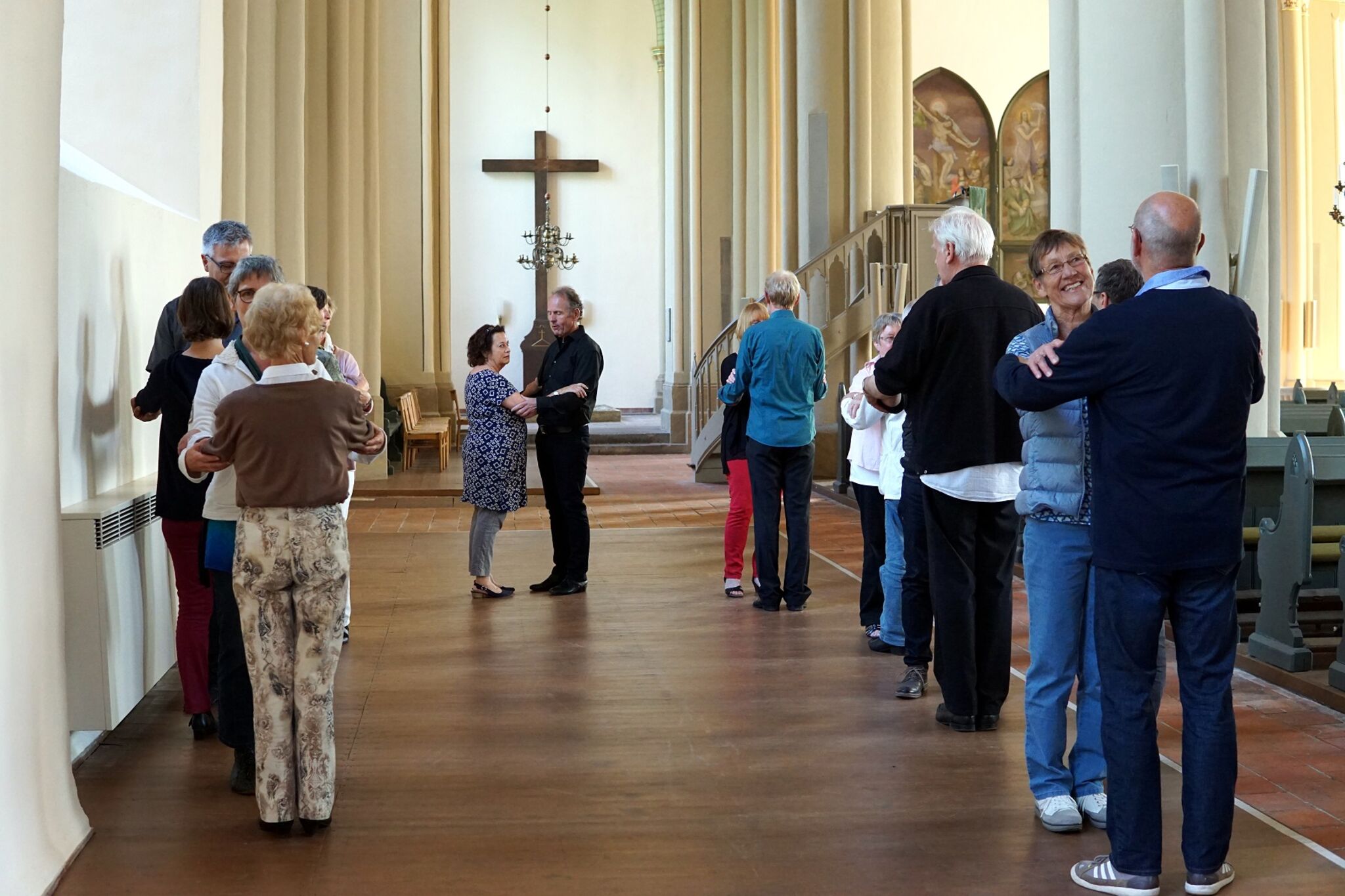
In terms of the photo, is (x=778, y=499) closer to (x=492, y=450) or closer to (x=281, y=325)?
(x=492, y=450)

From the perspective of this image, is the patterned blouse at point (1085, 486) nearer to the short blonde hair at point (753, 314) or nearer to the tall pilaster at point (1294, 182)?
the short blonde hair at point (753, 314)

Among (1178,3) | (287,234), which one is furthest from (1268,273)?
(287,234)

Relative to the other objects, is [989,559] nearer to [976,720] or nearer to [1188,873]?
[976,720]

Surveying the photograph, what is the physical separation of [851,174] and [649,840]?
11.3m

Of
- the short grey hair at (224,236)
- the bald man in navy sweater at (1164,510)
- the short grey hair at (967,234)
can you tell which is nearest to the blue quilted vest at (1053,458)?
the bald man in navy sweater at (1164,510)

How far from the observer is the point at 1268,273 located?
7.56 metres

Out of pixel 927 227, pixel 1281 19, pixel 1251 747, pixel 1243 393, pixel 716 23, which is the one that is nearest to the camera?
pixel 1243 393

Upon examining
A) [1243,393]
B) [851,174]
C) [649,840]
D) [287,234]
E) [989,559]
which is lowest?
[649,840]

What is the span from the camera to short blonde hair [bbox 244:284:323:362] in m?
3.76

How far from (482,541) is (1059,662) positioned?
417 cm

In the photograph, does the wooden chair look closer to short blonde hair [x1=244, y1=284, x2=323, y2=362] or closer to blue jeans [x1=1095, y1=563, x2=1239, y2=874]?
short blonde hair [x1=244, y1=284, x2=323, y2=362]

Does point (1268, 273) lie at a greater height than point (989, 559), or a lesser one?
greater

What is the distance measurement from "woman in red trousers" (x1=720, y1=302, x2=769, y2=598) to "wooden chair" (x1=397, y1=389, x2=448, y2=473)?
7766mm

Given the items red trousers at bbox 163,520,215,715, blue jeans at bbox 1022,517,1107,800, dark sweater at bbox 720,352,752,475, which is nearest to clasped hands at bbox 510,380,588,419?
dark sweater at bbox 720,352,752,475
